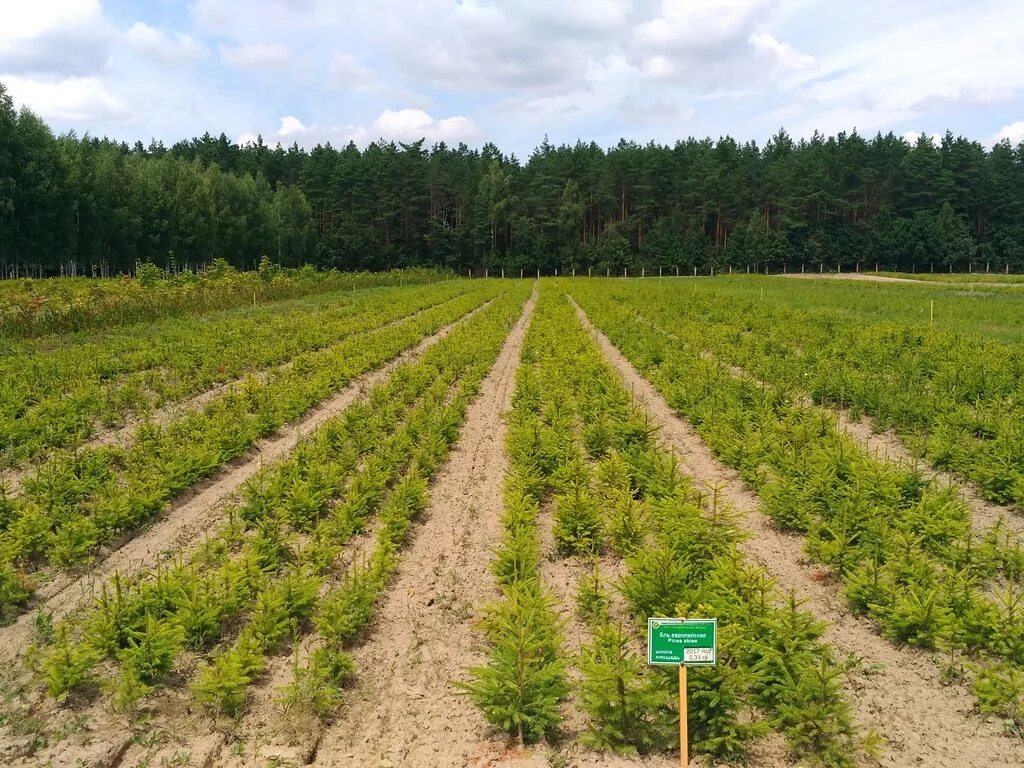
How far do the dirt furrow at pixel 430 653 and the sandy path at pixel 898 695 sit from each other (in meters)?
2.92

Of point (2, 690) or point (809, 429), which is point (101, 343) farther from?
point (809, 429)

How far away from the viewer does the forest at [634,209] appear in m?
85.8

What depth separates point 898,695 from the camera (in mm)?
5141

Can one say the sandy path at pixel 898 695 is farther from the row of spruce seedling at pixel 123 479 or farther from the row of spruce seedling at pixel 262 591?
the row of spruce seedling at pixel 123 479

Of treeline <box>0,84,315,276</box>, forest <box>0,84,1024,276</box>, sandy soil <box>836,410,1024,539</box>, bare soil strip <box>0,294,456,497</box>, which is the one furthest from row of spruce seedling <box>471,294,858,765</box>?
forest <box>0,84,1024,276</box>

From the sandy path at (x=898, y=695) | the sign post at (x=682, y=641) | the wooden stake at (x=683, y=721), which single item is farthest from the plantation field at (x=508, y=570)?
the sign post at (x=682, y=641)

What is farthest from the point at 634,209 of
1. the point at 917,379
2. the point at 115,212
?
the point at 917,379

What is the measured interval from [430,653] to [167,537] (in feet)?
13.3

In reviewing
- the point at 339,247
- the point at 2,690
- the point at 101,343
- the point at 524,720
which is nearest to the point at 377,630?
the point at 524,720

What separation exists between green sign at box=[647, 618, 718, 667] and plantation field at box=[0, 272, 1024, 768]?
67cm

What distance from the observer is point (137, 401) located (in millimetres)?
13461

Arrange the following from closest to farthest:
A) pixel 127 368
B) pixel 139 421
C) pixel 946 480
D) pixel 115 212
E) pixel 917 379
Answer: pixel 946 480 < pixel 139 421 < pixel 917 379 < pixel 127 368 < pixel 115 212

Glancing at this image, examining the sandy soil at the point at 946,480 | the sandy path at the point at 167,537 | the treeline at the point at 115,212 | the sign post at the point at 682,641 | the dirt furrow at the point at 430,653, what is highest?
the treeline at the point at 115,212

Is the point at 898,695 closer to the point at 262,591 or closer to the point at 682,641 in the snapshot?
the point at 682,641
